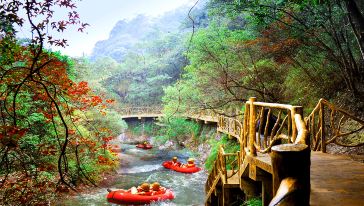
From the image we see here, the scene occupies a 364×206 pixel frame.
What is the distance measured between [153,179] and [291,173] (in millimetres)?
18827

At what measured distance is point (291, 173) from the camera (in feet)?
5.52

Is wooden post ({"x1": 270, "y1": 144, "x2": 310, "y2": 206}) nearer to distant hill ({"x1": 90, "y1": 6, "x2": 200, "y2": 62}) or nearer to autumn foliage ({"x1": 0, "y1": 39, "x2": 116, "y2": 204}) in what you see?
autumn foliage ({"x1": 0, "y1": 39, "x2": 116, "y2": 204})

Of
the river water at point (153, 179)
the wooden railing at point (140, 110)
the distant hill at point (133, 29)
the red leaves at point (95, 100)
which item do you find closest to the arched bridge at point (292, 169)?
the red leaves at point (95, 100)

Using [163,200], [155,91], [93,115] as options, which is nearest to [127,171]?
[93,115]

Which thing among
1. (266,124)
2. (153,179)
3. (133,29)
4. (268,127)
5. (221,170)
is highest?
(133,29)

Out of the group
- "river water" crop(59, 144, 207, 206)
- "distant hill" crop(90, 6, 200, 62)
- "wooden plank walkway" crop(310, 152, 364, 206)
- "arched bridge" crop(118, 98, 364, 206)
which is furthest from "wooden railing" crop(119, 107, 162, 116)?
"distant hill" crop(90, 6, 200, 62)

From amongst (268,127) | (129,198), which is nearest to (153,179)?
(129,198)

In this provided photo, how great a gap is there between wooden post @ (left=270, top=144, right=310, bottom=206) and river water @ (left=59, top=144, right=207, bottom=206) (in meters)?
13.3

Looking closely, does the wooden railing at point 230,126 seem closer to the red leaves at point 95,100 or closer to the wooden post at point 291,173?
the red leaves at point 95,100

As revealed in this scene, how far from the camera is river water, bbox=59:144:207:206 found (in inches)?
577

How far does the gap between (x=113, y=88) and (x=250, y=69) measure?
34684 mm

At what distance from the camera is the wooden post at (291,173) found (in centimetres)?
160

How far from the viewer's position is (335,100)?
12.4 meters

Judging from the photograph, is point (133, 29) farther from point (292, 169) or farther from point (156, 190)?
point (292, 169)
